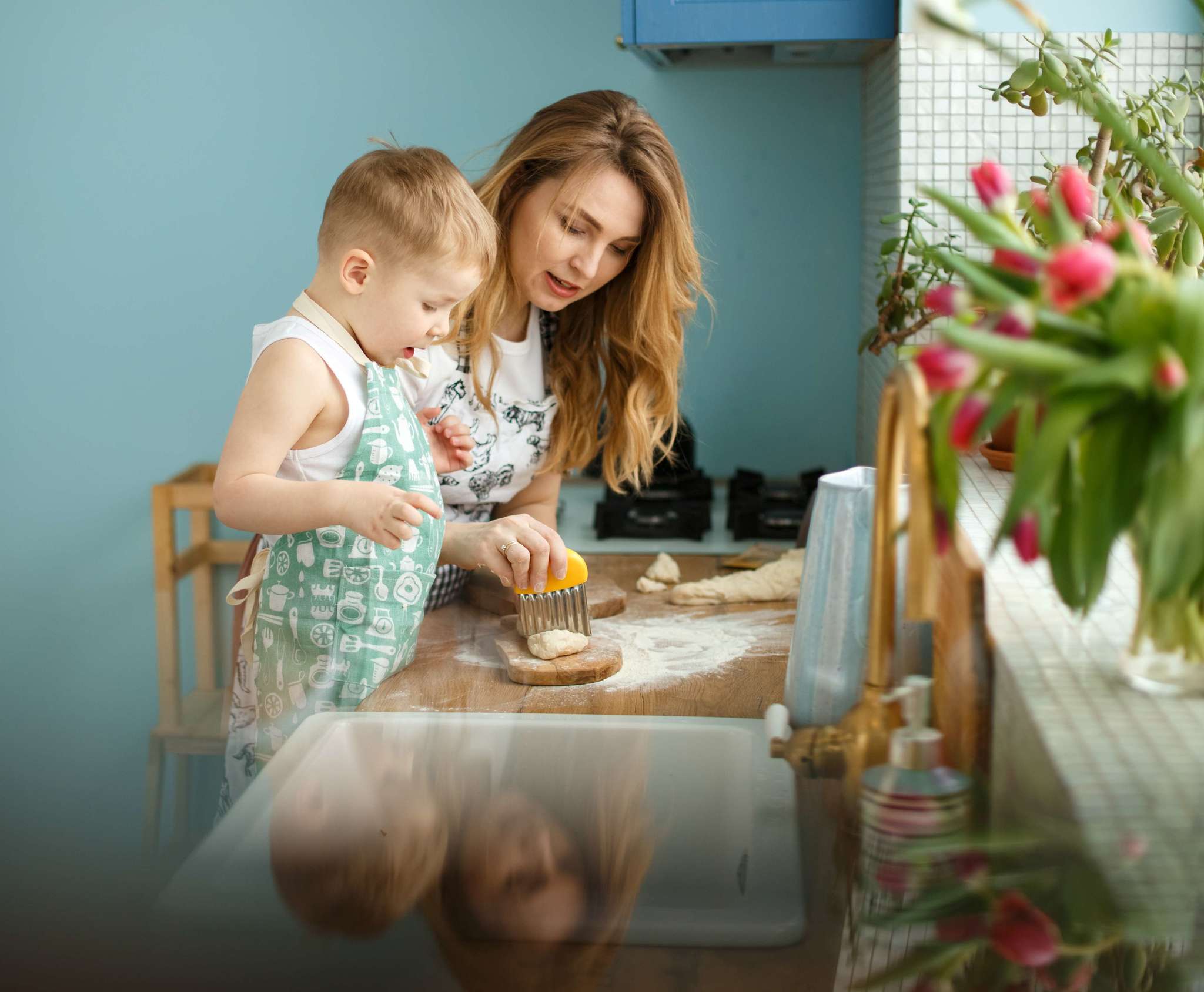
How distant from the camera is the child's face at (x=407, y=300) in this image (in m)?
1.10

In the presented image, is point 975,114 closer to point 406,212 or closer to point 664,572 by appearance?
point 664,572

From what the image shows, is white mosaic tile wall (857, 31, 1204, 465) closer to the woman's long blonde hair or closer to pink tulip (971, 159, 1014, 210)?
the woman's long blonde hair

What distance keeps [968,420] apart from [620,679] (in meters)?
0.66

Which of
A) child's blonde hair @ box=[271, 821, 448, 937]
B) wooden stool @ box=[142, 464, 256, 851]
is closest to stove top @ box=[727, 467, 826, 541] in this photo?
wooden stool @ box=[142, 464, 256, 851]

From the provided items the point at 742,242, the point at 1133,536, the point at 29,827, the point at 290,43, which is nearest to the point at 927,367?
the point at 1133,536

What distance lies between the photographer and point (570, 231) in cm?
134

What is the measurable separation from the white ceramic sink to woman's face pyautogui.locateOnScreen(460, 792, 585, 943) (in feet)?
0.12

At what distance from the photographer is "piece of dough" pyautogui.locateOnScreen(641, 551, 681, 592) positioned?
1.52m

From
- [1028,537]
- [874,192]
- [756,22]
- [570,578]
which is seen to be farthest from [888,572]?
[874,192]

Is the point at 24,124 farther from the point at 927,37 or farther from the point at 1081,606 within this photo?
the point at 1081,606

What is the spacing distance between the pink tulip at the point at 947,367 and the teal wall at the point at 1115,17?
116 cm

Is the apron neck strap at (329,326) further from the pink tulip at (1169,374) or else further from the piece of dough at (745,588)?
the pink tulip at (1169,374)

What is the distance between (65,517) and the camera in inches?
103

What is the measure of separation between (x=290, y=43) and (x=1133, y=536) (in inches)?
86.4
